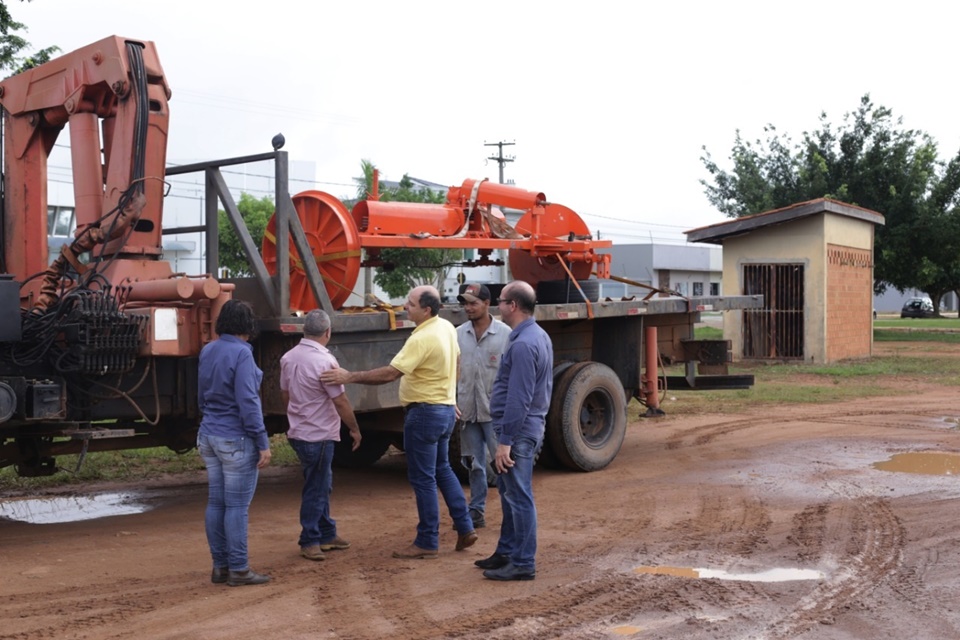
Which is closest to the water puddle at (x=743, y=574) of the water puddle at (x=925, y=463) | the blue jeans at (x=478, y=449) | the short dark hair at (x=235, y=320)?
the blue jeans at (x=478, y=449)

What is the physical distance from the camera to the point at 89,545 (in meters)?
7.64

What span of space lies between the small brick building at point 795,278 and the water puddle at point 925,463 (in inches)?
498

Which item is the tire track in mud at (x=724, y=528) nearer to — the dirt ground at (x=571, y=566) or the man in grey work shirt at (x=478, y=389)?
the dirt ground at (x=571, y=566)

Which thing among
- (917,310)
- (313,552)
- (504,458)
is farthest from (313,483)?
(917,310)

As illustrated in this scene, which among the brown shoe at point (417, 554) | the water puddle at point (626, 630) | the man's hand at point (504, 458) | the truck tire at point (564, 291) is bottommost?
the water puddle at point (626, 630)

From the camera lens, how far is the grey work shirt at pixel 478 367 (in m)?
7.83

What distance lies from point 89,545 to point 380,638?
3131 mm

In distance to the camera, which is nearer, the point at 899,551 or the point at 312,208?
the point at 899,551

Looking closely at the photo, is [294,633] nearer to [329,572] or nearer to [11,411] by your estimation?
[329,572]

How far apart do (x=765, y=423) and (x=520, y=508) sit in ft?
27.3

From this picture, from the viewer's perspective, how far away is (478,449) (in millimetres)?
7969

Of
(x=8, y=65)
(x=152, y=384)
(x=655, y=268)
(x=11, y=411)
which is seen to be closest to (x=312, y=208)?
(x=152, y=384)

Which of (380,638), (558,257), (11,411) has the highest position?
(558,257)

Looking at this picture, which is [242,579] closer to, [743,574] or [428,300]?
[428,300]
